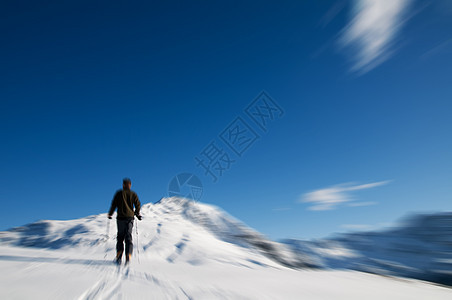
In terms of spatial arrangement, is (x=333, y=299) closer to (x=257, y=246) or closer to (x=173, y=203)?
(x=257, y=246)

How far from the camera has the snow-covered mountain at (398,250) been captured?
10827mm

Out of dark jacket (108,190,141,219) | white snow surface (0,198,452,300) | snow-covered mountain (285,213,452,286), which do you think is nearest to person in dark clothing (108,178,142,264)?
dark jacket (108,190,141,219)

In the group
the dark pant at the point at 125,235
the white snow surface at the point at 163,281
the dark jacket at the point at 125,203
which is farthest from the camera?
the dark jacket at the point at 125,203

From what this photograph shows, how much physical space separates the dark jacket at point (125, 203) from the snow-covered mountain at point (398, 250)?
7875 millimetres

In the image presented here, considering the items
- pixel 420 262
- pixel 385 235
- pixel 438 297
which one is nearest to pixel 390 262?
pixel 420 262

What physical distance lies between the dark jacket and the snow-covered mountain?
7875mm

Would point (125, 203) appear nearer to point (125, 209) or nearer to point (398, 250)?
point (125, 209)

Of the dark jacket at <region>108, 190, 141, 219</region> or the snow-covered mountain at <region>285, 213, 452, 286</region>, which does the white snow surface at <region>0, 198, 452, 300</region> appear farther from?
the snow-covered mountain at <region>285, 213, 452, 286</region>

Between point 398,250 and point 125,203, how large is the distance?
16533 millimetres

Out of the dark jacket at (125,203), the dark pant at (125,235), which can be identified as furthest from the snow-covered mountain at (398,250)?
the dark jacket at (125,203)

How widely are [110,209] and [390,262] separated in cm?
1456

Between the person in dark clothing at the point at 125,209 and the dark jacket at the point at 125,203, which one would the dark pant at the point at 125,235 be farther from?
the dark jacket at the point at 125,203

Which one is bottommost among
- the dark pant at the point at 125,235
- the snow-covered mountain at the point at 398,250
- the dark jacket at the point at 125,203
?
the dark pant at the point at 125,235

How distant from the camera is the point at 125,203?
5227mm
